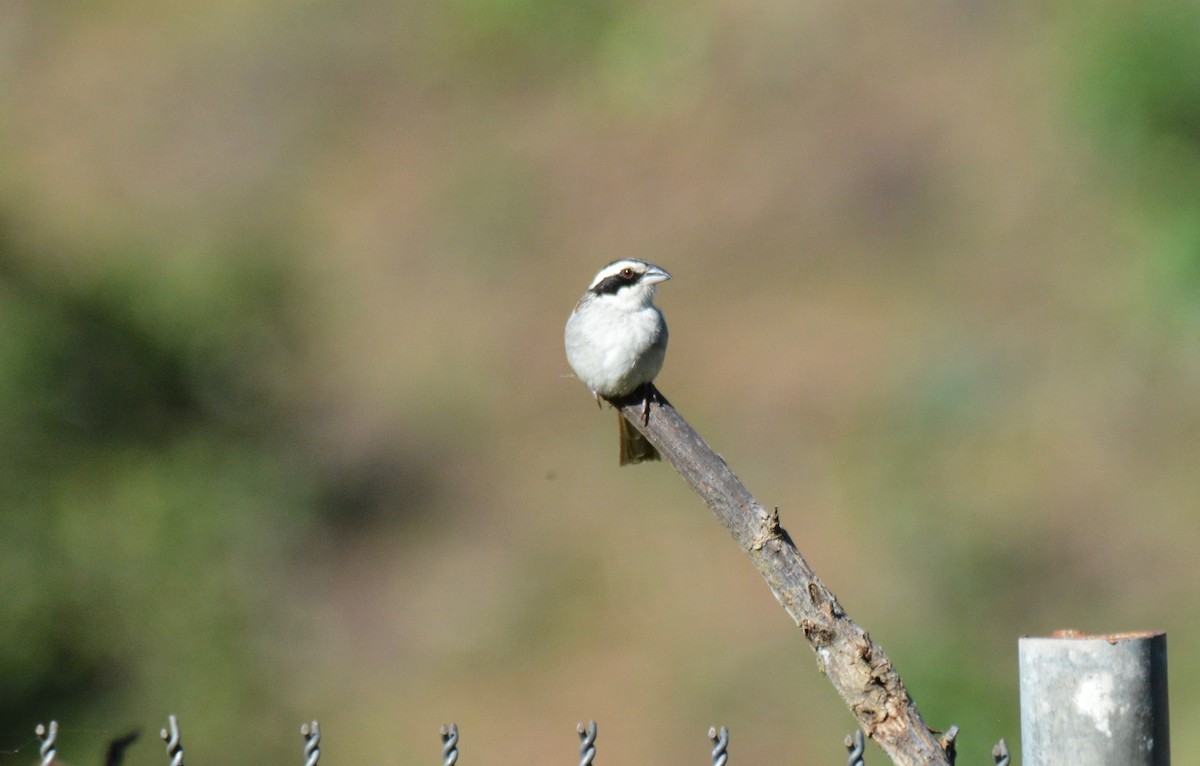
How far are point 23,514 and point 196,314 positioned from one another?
7.87ft

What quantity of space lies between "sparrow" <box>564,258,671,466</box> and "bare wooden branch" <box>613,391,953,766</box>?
0.86 metres

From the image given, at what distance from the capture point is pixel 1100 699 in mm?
1888

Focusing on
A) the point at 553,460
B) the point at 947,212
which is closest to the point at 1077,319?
the point at 947,212

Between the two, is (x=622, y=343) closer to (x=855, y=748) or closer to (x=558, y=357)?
(x=855, y=748)

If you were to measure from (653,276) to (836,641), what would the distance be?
7.20ft

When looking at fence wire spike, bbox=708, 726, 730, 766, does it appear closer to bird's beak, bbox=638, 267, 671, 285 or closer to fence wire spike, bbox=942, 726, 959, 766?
fence wire spike, bbox=942, 726, 959, 766

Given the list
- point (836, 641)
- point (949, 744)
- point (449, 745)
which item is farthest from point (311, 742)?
point (949, 744)

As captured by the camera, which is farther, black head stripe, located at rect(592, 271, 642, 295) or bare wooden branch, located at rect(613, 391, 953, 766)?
black head stripe, located at rect(592, 271, 642, 295)

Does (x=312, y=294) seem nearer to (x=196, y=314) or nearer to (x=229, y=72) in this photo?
(x=196, y=314)

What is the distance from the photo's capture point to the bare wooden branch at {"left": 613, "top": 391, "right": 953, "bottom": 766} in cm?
213

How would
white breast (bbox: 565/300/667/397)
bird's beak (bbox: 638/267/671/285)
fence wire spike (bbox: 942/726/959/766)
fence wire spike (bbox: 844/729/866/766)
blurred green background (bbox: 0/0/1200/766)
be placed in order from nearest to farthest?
1. fence wire spike (bbox: 844/729/866/766)
2. fence wire spike (bbox: 942/726/959/766)
3. white breast (bbox: 565/300/667/397)
4. bird's beak (bbox: 638/267/671/285)
5. blurred green background (bbox: 0/0/1200/766)

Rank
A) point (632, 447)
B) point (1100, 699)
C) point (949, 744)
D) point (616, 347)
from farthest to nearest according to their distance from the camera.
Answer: point (632, 447) → point (616, 347) → point (949, 744) → point (1100, 699)

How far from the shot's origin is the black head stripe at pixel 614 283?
13.5 feet

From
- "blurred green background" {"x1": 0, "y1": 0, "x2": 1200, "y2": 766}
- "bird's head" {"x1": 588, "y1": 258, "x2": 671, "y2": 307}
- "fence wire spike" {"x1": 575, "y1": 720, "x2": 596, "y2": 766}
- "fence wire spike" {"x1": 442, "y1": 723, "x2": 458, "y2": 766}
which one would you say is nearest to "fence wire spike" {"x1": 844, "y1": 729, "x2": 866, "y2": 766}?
"fence wire spike" {"x1": 575, "y1": 720, "x2": 596, "y2": 766}
